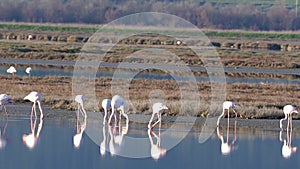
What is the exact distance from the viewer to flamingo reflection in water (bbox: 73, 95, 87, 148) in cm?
1731

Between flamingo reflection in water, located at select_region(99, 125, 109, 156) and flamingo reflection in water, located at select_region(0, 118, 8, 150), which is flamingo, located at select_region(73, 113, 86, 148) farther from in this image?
flamingo reflection in water, located at select_region(0, 118, 8, 150)

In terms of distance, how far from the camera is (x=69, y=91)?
24578mm

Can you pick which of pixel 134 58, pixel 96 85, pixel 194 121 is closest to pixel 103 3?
pixel 134 58

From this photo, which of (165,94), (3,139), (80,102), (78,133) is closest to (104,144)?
(78,133)

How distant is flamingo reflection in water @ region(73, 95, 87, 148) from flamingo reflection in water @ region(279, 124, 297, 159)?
3680 millimetres

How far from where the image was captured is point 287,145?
1769cm

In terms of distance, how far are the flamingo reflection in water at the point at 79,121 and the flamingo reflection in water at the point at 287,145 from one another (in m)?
3.68

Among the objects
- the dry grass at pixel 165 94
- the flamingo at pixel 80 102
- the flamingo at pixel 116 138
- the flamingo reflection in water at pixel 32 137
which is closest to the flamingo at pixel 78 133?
the flamingo at pixel 80 102

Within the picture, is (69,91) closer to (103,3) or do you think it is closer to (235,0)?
(103,3)

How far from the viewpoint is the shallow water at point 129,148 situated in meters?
15.0

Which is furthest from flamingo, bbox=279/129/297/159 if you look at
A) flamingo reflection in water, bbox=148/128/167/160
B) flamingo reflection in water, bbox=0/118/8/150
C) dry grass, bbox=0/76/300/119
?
flamingo reflection in water, bbox=0/118/8/150

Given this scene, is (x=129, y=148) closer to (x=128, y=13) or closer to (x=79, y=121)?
(x=79, y=121)

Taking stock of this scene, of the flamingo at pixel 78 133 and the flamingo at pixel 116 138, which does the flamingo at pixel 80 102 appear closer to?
the flamingo at pixel 78 133

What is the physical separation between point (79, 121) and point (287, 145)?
4415 millimetres
